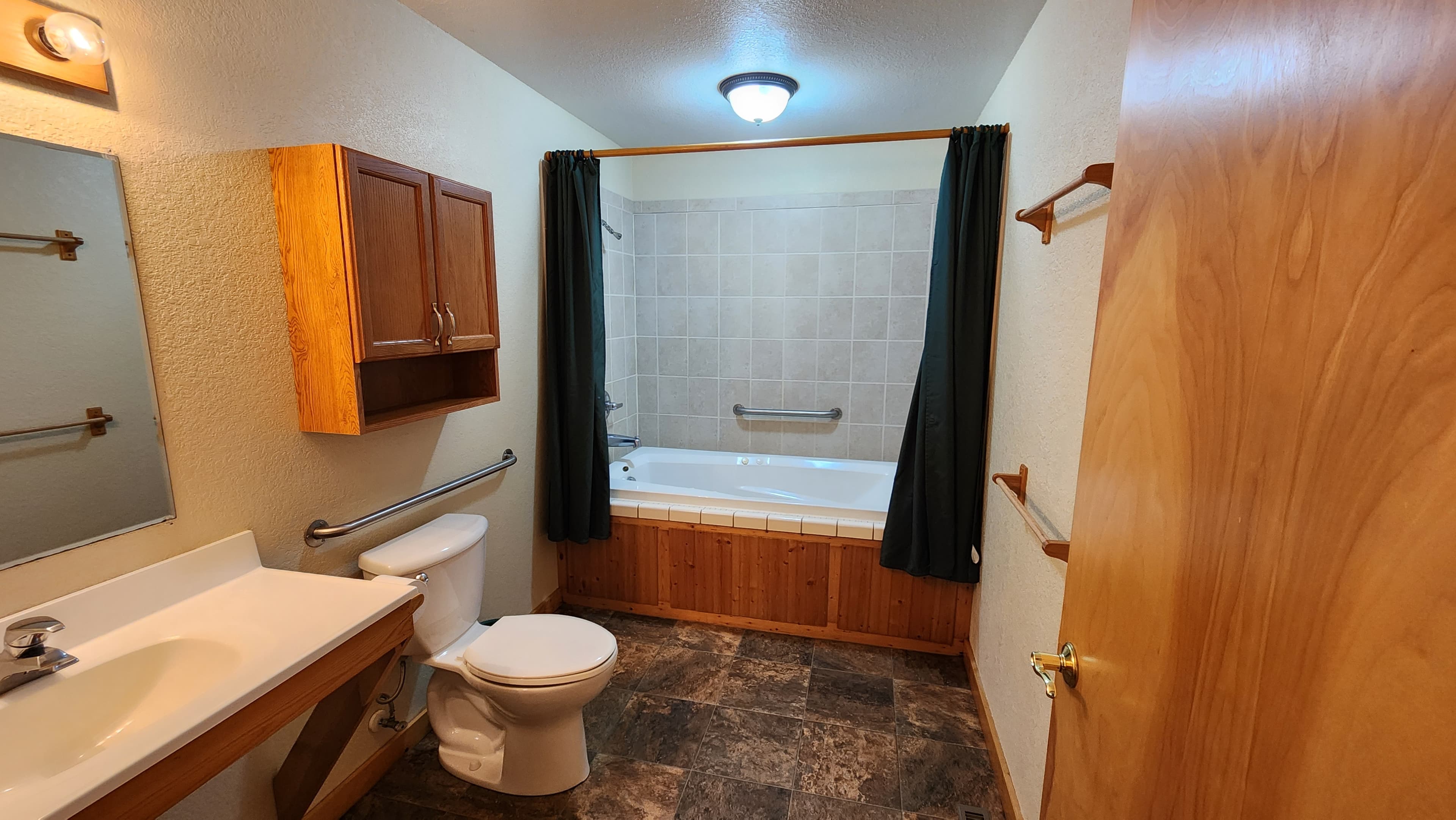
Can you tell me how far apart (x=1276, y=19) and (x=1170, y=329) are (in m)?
0.28

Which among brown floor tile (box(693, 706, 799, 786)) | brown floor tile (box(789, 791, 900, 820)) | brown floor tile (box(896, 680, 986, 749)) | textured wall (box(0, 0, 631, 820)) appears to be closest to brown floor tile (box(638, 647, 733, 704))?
brown floor tile (box(693, 706, 799, 786))

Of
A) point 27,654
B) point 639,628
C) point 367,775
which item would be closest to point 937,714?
point 639,628

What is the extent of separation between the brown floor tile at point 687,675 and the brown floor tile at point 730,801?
41cm

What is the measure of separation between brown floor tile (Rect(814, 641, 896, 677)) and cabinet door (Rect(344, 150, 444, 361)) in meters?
1.96

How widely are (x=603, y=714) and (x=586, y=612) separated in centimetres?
79

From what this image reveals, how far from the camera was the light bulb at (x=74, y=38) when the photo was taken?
3.54ft

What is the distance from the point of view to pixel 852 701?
7.55 ft

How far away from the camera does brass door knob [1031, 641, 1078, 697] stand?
858 mm

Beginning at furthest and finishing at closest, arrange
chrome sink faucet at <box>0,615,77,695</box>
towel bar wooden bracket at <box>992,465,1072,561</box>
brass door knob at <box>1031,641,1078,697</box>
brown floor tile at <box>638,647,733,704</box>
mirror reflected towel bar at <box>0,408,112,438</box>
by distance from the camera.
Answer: brown floor tile at <box>638,647,733,704</box>, towel bar wooden bracket at <box>992,465,1072,561</box>, mirror reflected towel bar at <box>0,408,112,438</box>, chrome sink faucet at <box>0,615,77,695</box>, brass door knob at <box>1031,641,1078,697</box>

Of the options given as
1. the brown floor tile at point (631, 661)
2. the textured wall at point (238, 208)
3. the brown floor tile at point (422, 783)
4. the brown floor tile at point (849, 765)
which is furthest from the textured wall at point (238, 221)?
the brown floor tile at point (849, 765)

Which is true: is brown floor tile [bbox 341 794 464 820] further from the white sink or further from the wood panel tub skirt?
the wood panel tub skirt

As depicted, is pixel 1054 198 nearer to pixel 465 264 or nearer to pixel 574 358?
pixel 465 264

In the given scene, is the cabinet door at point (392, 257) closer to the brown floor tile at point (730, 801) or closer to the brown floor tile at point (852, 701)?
the brown floor tile at point (730, 801)

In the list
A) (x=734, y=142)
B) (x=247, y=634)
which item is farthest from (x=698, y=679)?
(x=734, y=142)
